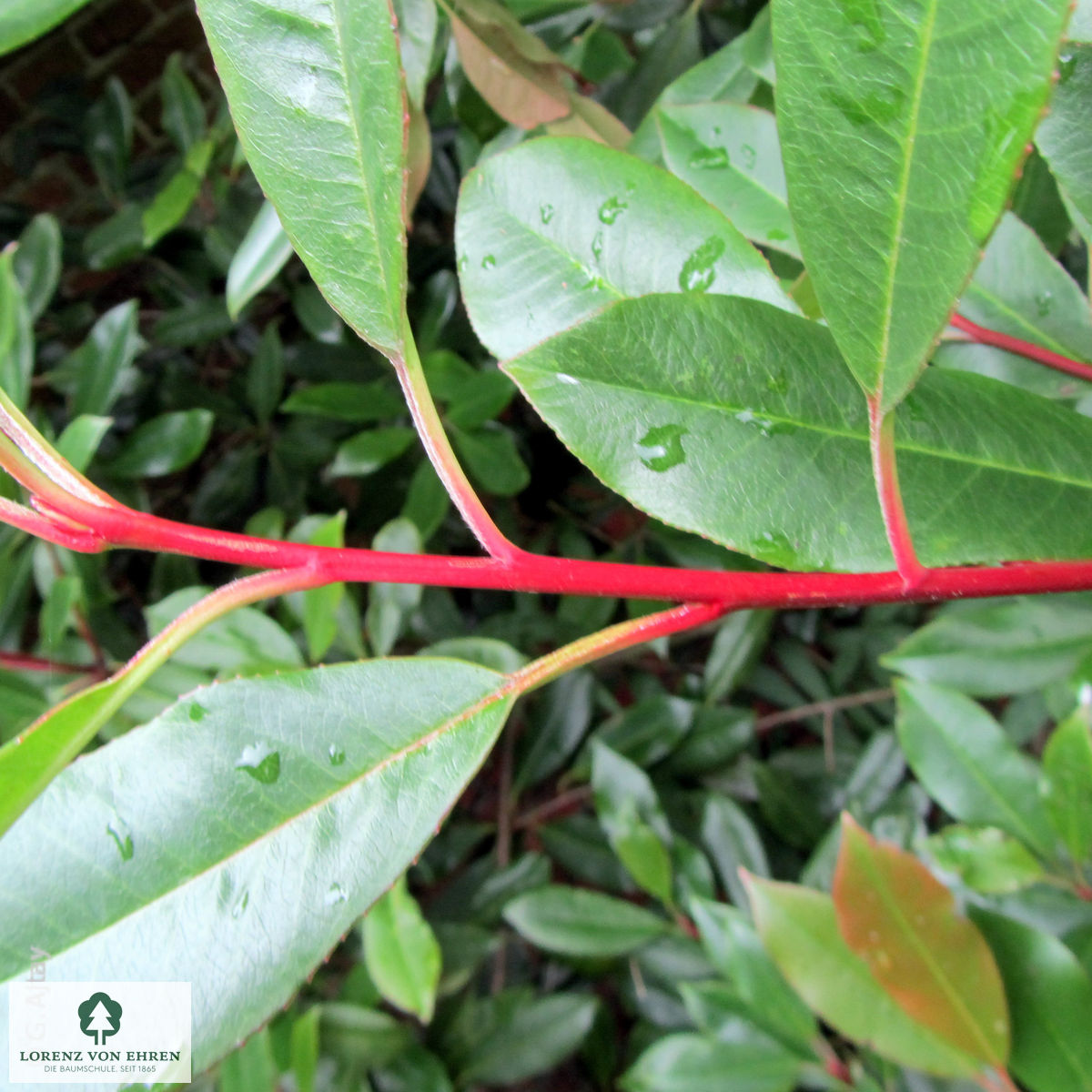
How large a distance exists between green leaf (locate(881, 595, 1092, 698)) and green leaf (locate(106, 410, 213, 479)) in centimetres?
83

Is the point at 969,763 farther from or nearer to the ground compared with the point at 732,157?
nearer to the ground

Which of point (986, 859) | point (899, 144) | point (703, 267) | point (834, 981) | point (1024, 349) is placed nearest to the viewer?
point (899, 144)

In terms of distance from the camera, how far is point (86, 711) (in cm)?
32

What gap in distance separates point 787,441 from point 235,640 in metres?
0.67

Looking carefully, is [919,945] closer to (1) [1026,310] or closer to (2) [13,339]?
(1) [1026,310]

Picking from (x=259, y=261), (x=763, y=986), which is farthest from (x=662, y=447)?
(x=763, y=986)

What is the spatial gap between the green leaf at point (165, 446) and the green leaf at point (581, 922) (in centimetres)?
67

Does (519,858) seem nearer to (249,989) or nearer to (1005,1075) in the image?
(1005,1075)

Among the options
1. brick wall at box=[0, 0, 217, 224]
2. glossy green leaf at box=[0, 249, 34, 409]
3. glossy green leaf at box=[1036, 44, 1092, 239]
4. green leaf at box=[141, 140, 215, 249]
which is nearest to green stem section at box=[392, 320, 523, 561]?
glossy green leaf at box=[1036, 44, 1092, 239]

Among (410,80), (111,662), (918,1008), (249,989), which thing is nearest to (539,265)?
(410,80)

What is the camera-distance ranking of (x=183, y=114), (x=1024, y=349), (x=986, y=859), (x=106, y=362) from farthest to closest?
(x=183, y=114) → (x=106, y=362) → (x=986, y=859) → (x=1024, y=349)

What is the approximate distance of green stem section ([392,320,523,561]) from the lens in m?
0.34

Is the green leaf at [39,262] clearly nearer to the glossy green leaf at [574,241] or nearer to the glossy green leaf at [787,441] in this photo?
the glossy green leaf at [574,241]

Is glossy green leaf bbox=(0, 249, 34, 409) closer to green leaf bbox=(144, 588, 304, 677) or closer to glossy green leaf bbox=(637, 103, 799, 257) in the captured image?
green leaf bbox=(144, 588, 304, 677)
